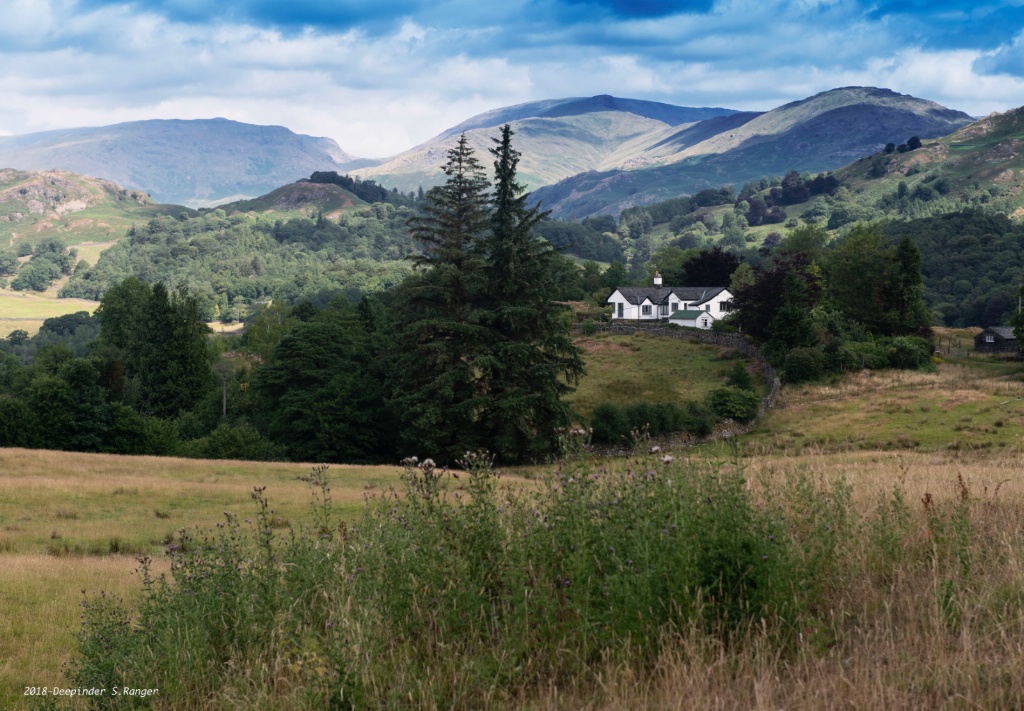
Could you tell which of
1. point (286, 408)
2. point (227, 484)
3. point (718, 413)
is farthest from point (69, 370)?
point (718, 413)

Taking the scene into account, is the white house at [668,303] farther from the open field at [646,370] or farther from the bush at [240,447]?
the bush at [240,447]

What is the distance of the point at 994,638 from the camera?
5109mm

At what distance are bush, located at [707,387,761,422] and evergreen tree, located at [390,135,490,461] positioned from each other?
17703mm

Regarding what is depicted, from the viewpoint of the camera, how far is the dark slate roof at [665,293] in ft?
336

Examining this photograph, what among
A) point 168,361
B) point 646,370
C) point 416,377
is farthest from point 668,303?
point 416,377

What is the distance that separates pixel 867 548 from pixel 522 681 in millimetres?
3493

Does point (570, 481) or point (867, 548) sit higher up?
point (570, 481)

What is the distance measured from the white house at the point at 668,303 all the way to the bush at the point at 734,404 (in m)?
47.6

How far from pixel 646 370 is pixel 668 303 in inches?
1655

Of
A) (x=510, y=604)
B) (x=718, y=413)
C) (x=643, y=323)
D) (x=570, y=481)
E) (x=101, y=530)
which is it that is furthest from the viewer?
(x=643, y=323)

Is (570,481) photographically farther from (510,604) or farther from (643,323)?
(643,323)

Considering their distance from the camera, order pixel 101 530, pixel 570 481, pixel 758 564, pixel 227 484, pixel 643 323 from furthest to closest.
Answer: pixel 643 323
pixel 227 484
pixel 101 530
pixel 570 481
pixel 758 564

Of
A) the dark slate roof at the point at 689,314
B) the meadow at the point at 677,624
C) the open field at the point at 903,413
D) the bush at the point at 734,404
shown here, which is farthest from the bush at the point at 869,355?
the meadow at the point at 677,624

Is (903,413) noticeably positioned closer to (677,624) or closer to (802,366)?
(802,366)
